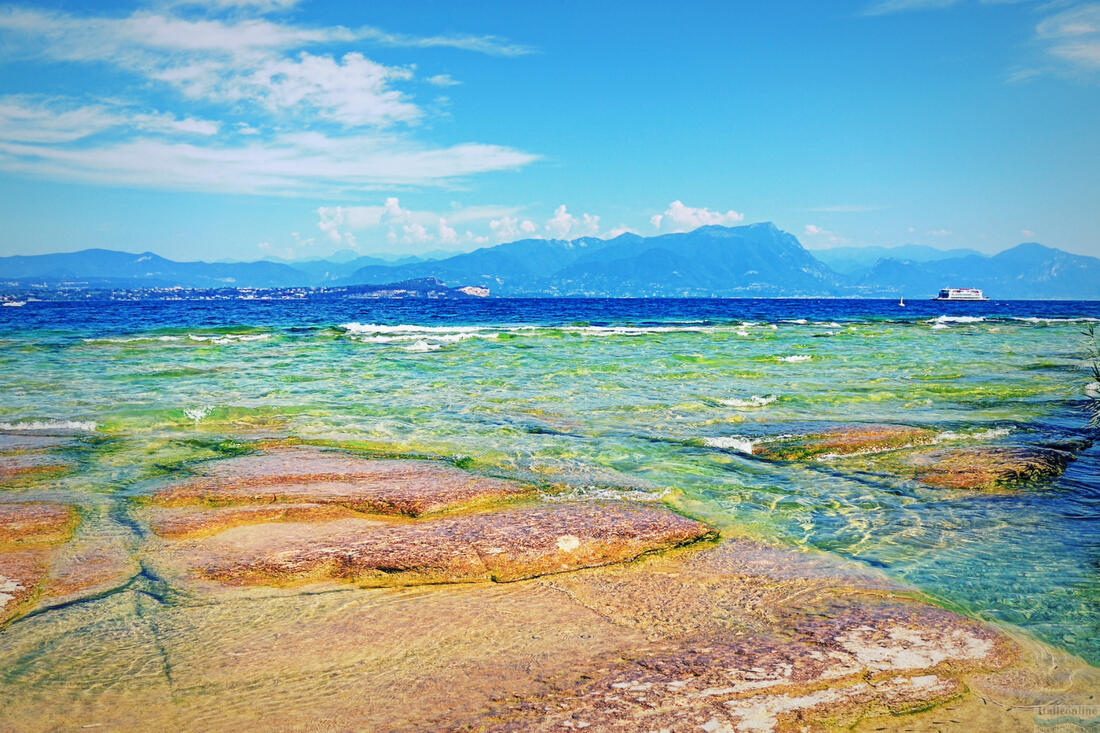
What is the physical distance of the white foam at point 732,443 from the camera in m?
10.0

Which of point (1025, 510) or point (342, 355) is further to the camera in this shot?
point (342, 355)

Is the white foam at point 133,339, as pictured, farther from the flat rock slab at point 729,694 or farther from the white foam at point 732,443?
the flat rock slab at point 729,694

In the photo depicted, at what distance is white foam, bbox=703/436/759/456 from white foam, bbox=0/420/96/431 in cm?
1060

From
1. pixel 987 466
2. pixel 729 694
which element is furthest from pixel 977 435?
pixel 729 694

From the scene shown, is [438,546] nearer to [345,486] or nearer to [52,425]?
[345,486]

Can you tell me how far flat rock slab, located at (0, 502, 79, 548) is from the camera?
5850mm

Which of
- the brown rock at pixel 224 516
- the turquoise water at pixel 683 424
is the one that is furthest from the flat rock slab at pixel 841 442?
the brown rock at pixel 224 516

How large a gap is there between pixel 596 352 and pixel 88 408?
61.6ft

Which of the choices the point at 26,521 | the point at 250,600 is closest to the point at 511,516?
the point at 250,600

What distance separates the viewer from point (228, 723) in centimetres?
330

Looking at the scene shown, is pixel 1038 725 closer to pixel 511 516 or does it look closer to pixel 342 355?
pixel 511 516

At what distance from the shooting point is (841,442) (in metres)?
9.84

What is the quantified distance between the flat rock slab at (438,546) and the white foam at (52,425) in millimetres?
7401

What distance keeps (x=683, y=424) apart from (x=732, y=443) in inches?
68.0
